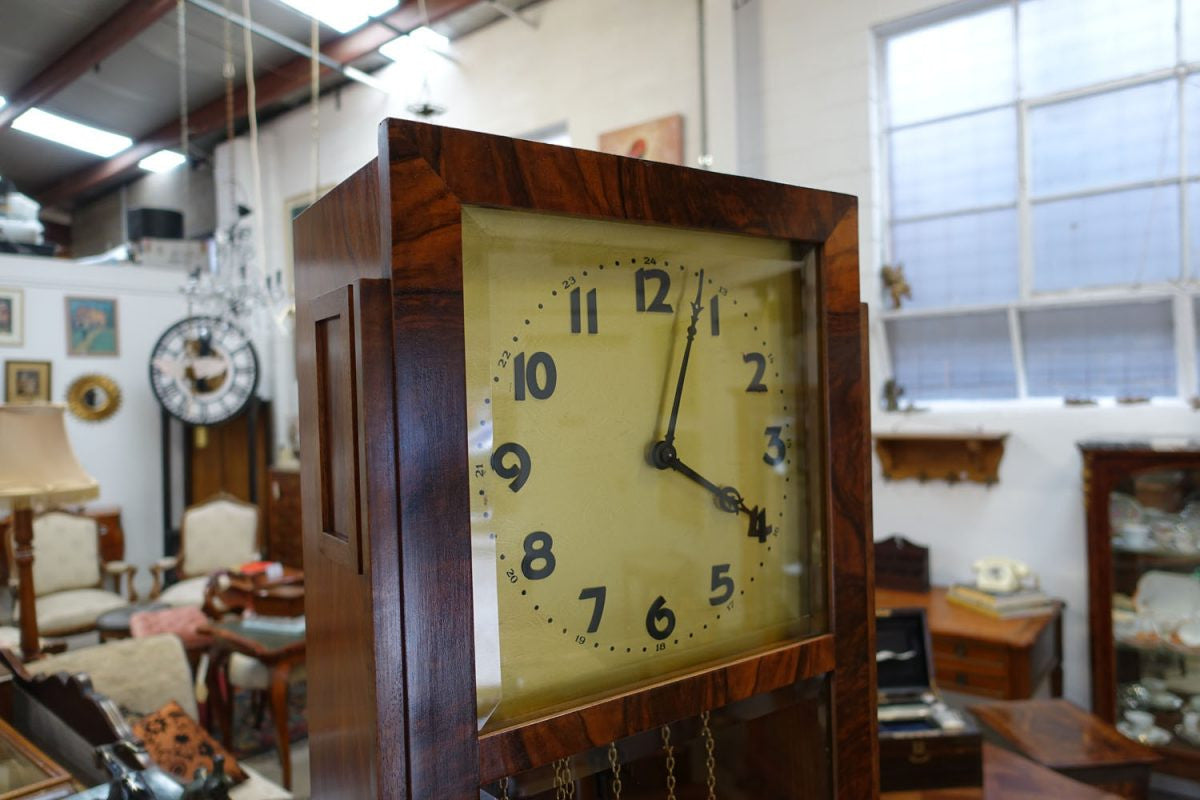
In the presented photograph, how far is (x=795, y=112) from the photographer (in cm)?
333

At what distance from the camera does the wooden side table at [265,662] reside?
2762mm

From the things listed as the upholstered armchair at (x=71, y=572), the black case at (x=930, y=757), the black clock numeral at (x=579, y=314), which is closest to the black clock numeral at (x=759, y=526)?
the black clock numeral at (x=579, y=314)

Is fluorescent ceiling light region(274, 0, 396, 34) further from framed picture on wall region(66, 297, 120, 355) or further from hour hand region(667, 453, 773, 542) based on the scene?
hour hand region(667, 453, 773, 542)

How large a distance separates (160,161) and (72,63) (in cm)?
68

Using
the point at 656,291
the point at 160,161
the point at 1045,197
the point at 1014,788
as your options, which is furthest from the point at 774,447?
the point at 1045,197

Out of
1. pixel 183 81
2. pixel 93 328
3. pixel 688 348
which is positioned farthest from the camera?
pixel 93 328

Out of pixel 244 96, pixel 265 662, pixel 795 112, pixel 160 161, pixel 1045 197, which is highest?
pixel 244 96

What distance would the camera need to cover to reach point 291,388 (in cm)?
597

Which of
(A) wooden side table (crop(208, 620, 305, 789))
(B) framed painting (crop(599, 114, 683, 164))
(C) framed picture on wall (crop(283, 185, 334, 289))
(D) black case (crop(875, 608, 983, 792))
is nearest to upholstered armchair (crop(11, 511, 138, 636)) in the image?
(A) wooden side table (crop(208, 620, 305, 789))

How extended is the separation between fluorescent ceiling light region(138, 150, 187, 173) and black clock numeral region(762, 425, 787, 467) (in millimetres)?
1417

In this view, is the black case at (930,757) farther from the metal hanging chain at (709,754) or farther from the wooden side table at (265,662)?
the wooden side table at (265,662)

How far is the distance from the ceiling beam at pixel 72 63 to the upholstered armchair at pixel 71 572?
378 centimetres

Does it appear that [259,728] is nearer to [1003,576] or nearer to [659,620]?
[1003,576]

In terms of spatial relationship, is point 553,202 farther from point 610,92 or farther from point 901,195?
point 610,92
